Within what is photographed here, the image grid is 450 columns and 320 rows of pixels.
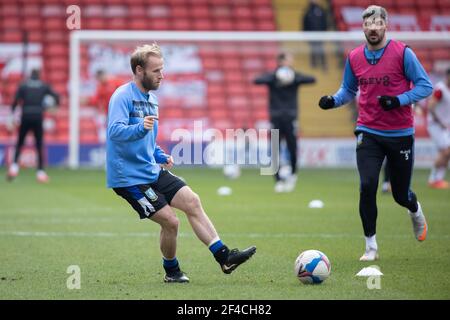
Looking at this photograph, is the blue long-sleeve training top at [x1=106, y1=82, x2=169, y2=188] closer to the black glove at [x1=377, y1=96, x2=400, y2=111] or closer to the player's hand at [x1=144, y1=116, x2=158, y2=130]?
the player's hand at [x1=144, y1=116, x2=158, y2=130]

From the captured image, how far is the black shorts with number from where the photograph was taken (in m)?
7.99

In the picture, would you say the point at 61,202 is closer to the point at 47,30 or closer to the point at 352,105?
the point at 352,105

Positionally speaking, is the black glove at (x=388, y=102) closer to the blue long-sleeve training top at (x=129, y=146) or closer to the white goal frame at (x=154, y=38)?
the blue long-sleeve training top at (x=129, y=146)

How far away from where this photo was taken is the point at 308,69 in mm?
25906

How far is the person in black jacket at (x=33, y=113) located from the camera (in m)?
21.0

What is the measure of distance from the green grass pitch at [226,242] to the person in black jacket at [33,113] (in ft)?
5.60

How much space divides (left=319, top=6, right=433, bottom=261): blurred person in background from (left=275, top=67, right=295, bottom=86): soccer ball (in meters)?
8.91

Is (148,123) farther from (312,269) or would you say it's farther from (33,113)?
(33,113)

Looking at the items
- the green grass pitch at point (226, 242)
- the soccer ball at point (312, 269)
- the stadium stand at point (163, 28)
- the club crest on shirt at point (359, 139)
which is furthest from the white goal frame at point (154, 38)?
the soccer ball at point (312, 269)

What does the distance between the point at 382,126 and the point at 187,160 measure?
51.8 ft

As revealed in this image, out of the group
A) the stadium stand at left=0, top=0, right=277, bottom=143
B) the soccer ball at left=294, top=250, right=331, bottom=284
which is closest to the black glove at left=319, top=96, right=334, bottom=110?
the soccer ball at left=294, top=250, right=331, bottom=284

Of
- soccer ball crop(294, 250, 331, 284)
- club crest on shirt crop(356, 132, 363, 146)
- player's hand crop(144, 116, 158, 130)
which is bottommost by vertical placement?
soccer ball crop(294, 250, 331, 284)

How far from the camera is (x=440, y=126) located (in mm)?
19328

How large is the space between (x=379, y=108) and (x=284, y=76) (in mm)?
9185
